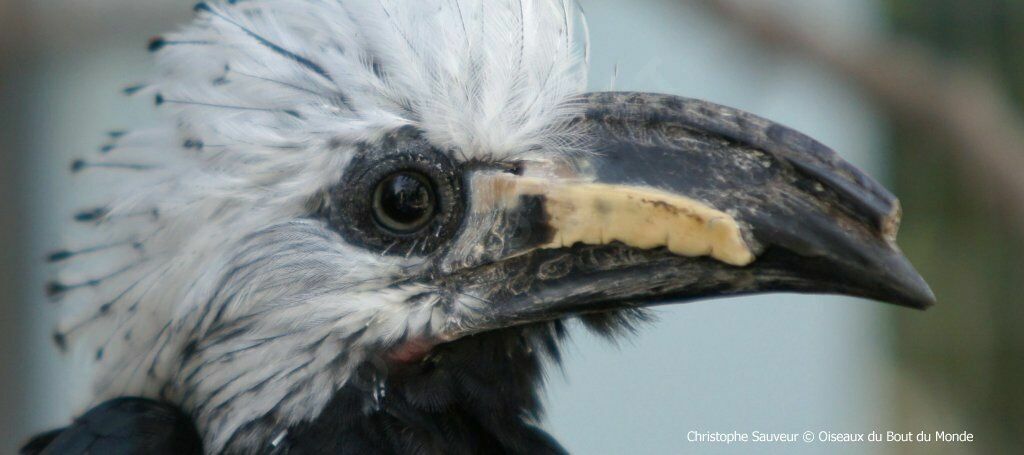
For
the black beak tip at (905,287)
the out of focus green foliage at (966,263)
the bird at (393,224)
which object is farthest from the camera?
the out of focus green foliage at (966,263)

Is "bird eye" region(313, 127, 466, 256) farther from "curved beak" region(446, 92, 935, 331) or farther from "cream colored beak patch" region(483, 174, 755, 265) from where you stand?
"cream colored beak patch" region(483, 174, 755, 265)

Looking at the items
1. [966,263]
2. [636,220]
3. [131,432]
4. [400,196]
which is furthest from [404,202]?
[966,263]

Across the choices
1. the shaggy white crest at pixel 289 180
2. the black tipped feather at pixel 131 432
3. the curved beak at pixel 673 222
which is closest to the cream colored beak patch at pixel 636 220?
the curved beak at pixel 673 222

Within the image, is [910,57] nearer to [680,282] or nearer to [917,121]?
[917,121]

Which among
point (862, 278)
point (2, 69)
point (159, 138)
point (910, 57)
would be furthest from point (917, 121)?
point (2, 69)

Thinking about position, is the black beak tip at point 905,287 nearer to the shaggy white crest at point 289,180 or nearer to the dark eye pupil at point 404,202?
the shaggy white crest at point 289,180

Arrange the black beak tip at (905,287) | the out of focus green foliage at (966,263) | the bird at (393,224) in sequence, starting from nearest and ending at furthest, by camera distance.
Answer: the black beak tip at (905,287), the bird at (393,224), the out of focus green foliage at (966,263)

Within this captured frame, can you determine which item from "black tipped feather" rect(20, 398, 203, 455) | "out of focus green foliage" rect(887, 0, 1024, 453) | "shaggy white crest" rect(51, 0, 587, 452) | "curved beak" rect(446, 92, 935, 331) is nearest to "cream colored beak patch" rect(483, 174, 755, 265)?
"curved beak" rect(446, 92, 935, 331)
